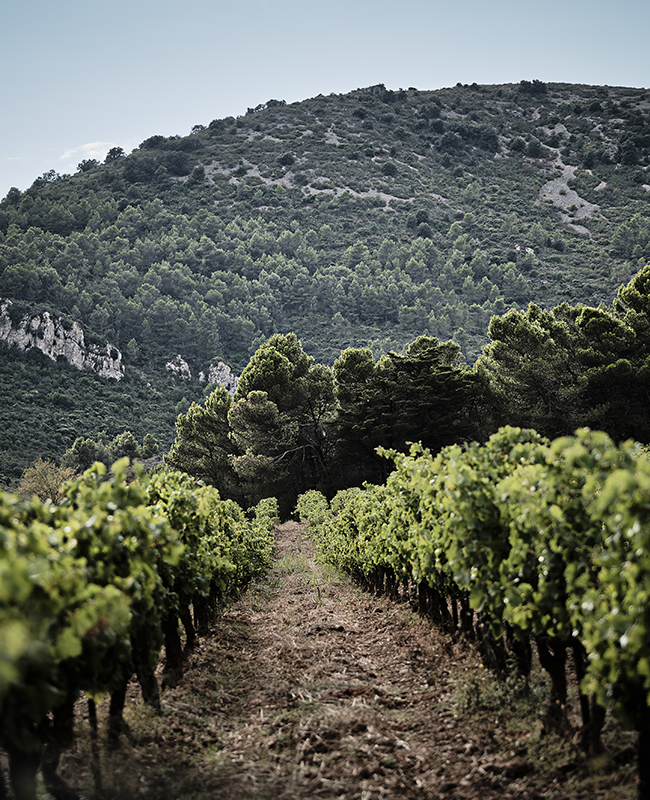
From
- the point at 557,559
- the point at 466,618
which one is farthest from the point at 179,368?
the point at 557,559

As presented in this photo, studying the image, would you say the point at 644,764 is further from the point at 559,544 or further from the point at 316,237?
the point at 316,237

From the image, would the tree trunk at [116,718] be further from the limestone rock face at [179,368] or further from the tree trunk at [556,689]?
the limestone rock face at [179,368]

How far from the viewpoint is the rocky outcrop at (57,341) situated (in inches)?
2618

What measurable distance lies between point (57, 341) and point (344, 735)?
233ft

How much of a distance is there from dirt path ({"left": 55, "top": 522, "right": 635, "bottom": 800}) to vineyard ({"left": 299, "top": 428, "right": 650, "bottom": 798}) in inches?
14.3

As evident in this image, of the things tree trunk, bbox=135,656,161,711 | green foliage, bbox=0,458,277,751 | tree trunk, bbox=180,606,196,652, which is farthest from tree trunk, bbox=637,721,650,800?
tree trunk, bbox=180,606,196,652

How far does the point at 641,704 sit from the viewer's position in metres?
3.25

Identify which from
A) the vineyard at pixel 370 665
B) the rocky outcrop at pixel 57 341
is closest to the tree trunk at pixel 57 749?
the vineyard at pixel 370 665

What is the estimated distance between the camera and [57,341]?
2689 inches

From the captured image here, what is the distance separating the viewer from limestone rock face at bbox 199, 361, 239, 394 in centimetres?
7869

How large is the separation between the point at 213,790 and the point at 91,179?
14475 centimetres

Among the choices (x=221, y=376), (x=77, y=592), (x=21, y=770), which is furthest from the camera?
(x=221, y=376)

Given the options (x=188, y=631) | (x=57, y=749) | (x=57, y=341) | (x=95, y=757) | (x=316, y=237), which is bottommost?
(x=188, y=631)

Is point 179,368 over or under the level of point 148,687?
over
